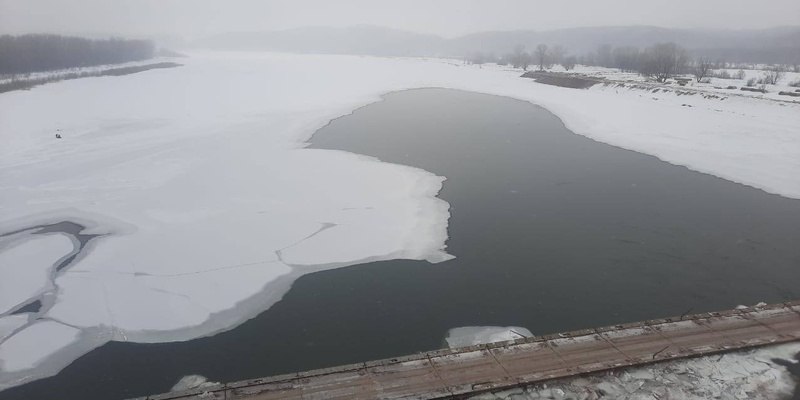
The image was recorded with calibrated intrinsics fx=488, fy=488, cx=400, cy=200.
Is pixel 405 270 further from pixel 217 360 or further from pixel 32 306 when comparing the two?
pixel 32 306

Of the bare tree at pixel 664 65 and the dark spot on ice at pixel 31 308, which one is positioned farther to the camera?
the bare tree at pixel 664 65

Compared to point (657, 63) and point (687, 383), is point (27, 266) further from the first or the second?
point (657, 63)

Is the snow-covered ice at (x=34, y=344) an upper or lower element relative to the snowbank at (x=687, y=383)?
upper

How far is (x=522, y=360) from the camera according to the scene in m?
7.93

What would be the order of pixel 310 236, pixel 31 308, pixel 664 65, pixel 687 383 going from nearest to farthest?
pixel 687 383, pixel 31 308, pixel 310 236, pixel 664 65

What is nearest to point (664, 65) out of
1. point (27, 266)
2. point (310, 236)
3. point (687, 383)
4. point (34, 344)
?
point (310, 236)

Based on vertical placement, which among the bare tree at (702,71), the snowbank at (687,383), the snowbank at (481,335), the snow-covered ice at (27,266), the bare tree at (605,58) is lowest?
the snowbank at (687,383)

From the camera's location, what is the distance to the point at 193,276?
35.4 ft

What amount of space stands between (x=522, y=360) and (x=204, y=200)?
11.3 meters

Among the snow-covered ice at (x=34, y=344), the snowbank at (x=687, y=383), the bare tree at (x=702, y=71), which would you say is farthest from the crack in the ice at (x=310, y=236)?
the bare tree at (x=702, y=71)

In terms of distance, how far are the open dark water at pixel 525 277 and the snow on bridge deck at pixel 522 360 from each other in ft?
2.08

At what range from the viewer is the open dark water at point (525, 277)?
333 inches

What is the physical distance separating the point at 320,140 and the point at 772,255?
1827 cm

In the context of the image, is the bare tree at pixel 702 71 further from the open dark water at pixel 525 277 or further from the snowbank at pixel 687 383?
the snowbank at pixel 687 383
